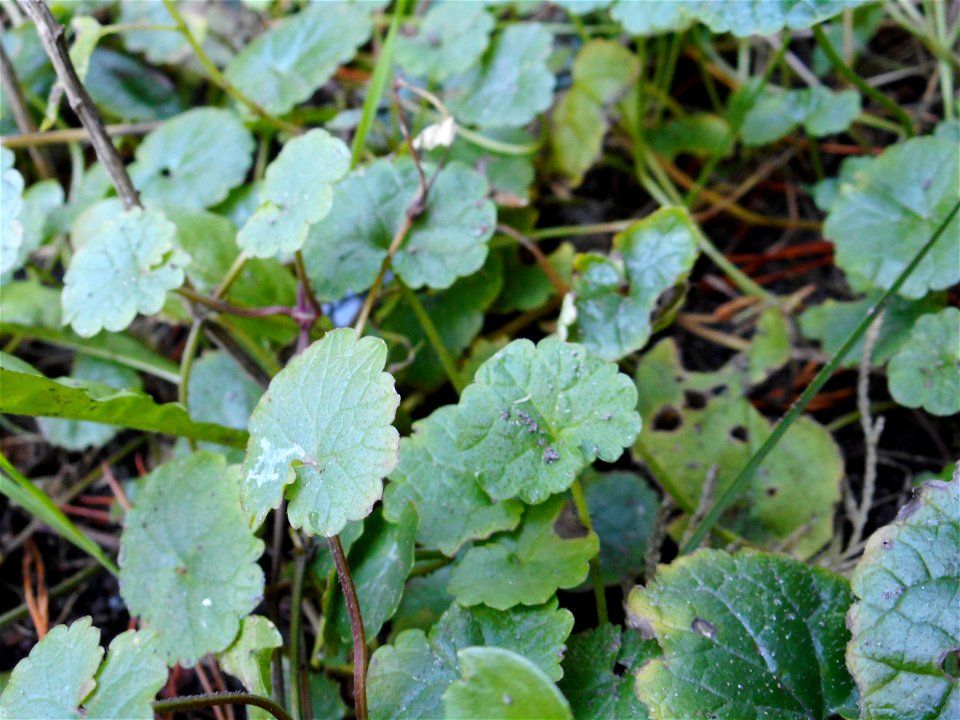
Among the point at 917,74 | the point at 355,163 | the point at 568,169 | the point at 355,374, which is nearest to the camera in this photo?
the point at 355,374

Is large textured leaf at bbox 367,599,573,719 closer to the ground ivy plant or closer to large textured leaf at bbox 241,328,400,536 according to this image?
the ground ivy plant

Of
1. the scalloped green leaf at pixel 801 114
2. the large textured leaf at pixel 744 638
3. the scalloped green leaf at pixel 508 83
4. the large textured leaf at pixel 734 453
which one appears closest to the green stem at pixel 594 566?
the large textured leaf at pixel 744 638

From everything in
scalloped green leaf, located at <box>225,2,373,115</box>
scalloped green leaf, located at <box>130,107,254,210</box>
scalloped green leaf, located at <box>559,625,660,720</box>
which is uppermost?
scalloped green leaf, located at <box>225,2,373,115</box>

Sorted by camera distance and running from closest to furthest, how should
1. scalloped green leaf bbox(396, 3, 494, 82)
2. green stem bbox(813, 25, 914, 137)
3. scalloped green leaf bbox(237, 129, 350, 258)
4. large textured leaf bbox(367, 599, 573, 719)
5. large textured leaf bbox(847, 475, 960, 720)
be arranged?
large textured leaf bbox(847, 475, 960, 720) → large textured leaf bbox(367, 599, 573, 719) → scalloped green leaf bbox(237, 129, 350, 258) → green stem bbox(813, 25, 914, 137) → scalloped green leaf bbox(396, 3, 494, 82)

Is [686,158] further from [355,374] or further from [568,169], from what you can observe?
[355,374]

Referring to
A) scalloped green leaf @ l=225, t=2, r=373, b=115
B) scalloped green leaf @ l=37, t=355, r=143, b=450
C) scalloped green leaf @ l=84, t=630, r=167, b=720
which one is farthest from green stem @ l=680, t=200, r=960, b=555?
scalloped green leaf @ l=225, t=2, r=373, b=115

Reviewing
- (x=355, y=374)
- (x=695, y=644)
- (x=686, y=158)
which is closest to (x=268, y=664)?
(x=355, y=374)

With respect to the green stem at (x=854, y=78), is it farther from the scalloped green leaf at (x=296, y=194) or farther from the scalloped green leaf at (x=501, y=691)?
the scalloped green leaf at (x=501, y=691)
